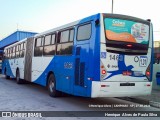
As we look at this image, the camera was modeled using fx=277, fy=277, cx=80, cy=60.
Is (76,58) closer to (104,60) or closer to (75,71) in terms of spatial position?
(75,71)

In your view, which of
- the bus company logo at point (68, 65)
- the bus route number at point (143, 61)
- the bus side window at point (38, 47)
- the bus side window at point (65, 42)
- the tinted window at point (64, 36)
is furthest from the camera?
the bus side window at point (38, 47)

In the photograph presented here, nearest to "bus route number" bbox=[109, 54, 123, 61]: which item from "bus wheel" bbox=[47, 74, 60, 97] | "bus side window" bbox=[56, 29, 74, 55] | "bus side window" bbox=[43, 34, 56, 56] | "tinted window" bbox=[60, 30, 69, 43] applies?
"bus side window" bbox=[56, 29, 74, 55]

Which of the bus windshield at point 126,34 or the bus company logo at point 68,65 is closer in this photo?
the bus windshield at point 126,34

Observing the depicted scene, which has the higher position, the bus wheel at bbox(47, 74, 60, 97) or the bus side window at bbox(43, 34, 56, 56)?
the bus side window at bbox(43, 34, 56, 56)

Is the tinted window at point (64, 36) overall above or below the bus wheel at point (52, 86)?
above

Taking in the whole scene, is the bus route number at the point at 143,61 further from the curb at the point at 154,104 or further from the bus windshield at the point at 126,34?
the curb at the point at 154,104

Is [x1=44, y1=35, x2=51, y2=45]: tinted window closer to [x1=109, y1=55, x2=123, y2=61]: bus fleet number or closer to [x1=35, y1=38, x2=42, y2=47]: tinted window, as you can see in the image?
[x1=35, y1=38, x2=42, y2=47]: tinted window

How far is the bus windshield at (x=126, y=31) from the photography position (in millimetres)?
9242

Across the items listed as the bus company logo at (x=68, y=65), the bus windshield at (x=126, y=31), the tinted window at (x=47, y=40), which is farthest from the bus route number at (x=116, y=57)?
the tinted window at (x=47, y=40)

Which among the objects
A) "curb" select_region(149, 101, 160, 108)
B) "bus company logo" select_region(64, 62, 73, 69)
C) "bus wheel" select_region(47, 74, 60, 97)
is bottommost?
"curb" select_region(149, 101, 160, 108)

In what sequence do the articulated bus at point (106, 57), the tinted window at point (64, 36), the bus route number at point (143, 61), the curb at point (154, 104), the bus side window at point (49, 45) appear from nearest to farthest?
the articulated bus at point (106, 57) → the bus route number at point (143, 61) → the curb at point (154, 104) → the tinted window at point (64, 36) → the bus side window at point (49, 45)

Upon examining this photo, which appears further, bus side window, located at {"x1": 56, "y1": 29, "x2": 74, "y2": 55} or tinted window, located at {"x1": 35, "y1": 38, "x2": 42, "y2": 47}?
tinted window, located at {"x1": 35, "y1": 38, "x2": 42, "y2": 47}

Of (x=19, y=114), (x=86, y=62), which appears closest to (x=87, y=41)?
(x=86, y=62)

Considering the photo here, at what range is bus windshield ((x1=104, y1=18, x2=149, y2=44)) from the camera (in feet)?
30.3
